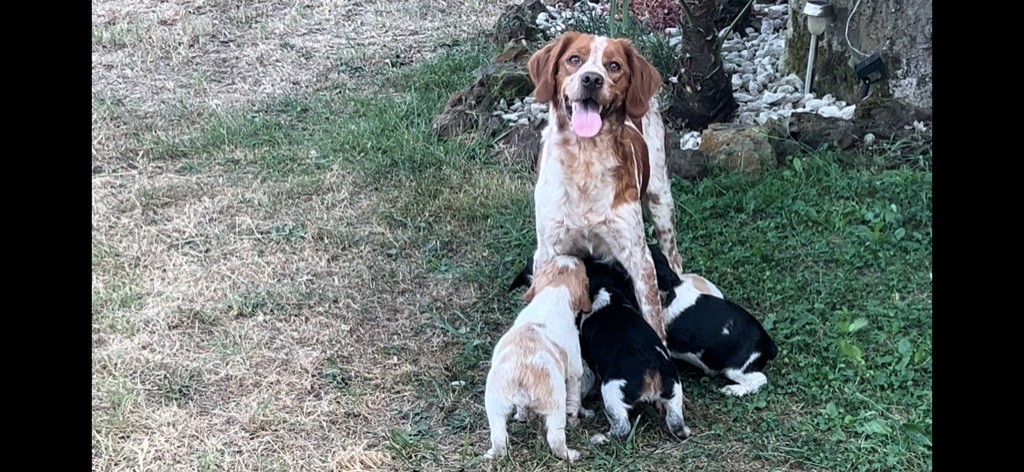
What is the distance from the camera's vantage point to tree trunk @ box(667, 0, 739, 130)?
6.33 meters

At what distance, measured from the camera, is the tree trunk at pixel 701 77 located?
249 inches

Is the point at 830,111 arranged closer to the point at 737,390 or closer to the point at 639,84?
the point at 639,84

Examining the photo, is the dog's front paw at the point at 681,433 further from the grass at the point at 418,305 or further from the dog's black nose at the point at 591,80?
the dog's black nose at the point at 591,80

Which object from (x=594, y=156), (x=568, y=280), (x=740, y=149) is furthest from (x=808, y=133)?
(x=568, y=280)

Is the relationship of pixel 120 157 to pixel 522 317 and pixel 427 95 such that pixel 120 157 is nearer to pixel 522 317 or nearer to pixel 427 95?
pixel 427 95

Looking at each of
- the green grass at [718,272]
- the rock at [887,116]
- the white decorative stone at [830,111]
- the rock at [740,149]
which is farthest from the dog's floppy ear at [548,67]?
the white decorative stone at [830,111]

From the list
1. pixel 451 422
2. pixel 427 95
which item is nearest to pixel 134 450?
pixel 451 422

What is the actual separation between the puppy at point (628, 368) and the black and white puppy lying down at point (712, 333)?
0.24 meters

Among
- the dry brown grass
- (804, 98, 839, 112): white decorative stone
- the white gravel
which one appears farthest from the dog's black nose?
(804, 98, 839, 112): white decorative stone

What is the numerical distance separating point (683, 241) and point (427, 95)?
291 cm

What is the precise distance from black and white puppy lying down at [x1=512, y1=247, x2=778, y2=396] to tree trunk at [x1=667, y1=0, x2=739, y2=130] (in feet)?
8.22

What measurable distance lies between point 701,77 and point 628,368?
3.29 m

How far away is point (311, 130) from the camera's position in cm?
731

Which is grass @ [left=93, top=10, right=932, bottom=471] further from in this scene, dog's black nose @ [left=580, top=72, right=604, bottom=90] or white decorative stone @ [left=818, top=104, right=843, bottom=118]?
dog's black nose @ [left=580, top=72, right=604, bottom=90]
